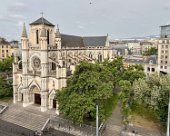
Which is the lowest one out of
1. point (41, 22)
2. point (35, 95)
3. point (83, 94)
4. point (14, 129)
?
point (14, 129)

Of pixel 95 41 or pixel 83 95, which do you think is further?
pixel 95 41

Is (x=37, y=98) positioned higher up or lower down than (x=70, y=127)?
higher up

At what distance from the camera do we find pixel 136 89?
27.1m

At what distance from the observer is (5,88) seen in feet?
137

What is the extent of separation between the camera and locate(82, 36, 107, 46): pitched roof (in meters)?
54.2

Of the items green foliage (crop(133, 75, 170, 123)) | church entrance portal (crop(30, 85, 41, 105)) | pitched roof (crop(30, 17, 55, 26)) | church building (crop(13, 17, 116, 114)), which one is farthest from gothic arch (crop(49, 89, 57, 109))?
green foliage (crop(133, 75, 170, 123))

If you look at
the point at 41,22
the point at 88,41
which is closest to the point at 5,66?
the point at 88,41

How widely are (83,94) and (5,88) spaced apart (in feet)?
74.5

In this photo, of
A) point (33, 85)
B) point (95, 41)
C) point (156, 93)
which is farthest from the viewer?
point (95, 41)

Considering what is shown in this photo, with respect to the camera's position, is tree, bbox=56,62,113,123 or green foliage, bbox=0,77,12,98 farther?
green foliage, bbox=0,77,12,98

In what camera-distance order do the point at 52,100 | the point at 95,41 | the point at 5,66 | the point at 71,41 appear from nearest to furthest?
the point at 52,100 → the point at 71,41 → the point at 95,41 → the point at 5,66

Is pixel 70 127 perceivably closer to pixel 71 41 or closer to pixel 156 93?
pixel 156 93

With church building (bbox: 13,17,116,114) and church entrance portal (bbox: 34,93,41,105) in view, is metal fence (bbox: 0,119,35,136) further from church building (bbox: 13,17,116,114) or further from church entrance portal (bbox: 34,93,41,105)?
church entrance portal (bbox: 34,93,41,105)

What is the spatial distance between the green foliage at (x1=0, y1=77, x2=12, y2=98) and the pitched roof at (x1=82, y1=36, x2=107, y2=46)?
23.9m
